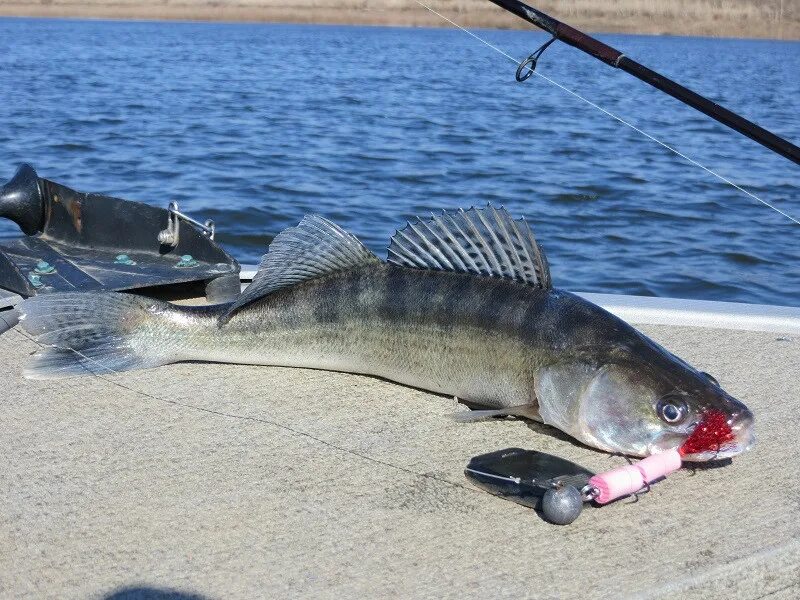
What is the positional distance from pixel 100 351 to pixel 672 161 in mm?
15153

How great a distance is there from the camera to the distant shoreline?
2566 inches

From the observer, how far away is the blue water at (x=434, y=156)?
12.5 metres

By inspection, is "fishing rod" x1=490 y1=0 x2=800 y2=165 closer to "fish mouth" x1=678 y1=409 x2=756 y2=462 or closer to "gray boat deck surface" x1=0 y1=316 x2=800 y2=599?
"gray boat deck surface" x1=0 y1=316 x2=800 y2=599

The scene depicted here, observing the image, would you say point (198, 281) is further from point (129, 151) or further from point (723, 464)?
point (129, 151)

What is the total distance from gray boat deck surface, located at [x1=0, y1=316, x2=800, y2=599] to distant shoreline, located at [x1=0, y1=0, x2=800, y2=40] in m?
62.3

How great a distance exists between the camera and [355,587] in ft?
9.14

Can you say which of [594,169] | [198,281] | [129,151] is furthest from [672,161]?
[198,281]

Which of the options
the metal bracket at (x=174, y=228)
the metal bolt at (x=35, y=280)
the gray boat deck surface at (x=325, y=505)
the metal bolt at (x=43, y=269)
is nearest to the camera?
the gray boat deck surface at (x=325, y=505)

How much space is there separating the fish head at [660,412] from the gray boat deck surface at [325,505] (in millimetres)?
91

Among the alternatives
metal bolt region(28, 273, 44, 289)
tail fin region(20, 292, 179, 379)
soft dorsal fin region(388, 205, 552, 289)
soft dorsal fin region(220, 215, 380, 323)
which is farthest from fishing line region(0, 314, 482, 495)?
soft dorsal fin region(388, 205, 552, 289)

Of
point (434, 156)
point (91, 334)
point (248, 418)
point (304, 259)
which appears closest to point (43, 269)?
point (91, 334)

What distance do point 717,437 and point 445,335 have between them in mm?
982

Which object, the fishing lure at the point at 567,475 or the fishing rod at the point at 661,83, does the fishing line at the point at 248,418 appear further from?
the fishing rod at the point at 661,83

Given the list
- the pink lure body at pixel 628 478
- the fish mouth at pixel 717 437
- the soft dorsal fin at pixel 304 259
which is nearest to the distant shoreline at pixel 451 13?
the soft dorsal fin at pixel 304 259
